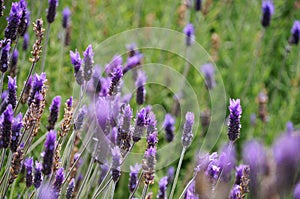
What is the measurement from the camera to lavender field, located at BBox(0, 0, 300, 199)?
4.75 feet

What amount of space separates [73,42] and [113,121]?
1.91 m

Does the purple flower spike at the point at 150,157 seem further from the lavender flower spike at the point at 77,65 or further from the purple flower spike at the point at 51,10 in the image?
the purple flower spike at the point at 51,10

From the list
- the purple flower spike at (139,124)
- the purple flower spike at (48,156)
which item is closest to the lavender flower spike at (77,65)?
the purple flower spike at (139,124)

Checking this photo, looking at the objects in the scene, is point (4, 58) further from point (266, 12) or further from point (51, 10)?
point (266, 12)

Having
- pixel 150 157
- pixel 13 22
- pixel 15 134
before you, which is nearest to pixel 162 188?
pixel 150 157

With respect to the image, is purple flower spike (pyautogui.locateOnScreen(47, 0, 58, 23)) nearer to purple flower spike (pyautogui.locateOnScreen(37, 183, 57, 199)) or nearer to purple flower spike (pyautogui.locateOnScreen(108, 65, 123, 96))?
purple flower spike (pyautogui.locateOnScreen(108, 65, 123, 96))

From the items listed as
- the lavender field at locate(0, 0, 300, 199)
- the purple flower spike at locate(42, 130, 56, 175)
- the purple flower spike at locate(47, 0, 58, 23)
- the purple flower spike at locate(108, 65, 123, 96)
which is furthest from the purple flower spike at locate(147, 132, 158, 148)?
the purple flower spike at locate(47, 0, 58, 23)

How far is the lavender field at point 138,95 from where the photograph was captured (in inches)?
57.1

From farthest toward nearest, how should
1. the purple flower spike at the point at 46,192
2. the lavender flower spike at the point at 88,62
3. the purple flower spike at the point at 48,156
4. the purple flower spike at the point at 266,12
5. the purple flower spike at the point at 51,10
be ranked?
1. the purple flower spike at the point at 266,12
2. the purple flower spike at the point at 51,10
3. the lavender flower spike at the point at 88,62
4. the purple flower spike at the point at 46,192
5. the purple flower spike at the point at 48,156

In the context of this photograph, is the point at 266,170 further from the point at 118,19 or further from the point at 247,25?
the point at 247,25

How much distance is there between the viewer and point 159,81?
3.28 meters

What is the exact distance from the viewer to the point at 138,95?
6.23 ft

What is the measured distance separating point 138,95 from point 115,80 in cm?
42

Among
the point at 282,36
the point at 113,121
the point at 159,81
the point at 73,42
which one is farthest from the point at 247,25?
the point at 113,121
